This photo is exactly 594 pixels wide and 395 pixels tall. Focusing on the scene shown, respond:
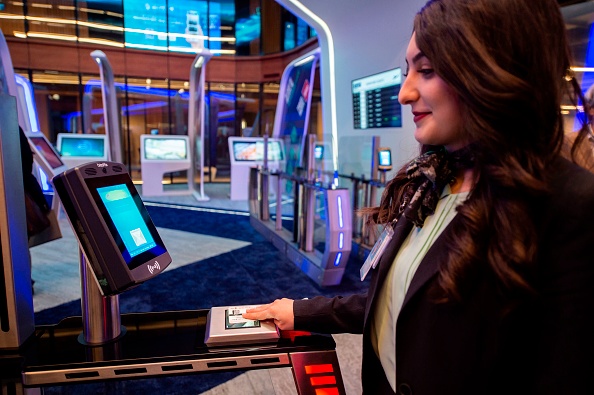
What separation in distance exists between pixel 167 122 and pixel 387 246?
490 inches

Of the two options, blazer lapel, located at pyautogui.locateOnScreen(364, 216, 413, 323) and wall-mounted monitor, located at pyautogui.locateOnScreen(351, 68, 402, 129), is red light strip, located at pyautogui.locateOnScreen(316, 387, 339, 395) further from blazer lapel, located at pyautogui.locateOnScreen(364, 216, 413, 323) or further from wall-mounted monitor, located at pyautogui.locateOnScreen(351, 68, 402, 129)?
wall-mounted monitor, located at pyautogui.locateOnScreen(351, 68, 402, 129)

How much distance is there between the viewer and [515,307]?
651 mm

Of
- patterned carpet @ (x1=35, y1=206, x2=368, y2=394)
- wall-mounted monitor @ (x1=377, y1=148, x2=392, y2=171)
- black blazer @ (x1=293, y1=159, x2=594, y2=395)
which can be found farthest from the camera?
wall-mounted monitor @ (x1=377, y1=148, x2=392, y2=171)

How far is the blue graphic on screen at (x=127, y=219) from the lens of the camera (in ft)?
3.70

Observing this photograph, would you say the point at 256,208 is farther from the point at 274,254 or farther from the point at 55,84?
the point at 55,84

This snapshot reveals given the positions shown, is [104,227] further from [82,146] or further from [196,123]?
[196,123]

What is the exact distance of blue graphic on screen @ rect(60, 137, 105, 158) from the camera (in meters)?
8.68

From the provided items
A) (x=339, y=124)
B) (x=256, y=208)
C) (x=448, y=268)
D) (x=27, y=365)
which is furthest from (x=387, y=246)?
(x=256, y=208)

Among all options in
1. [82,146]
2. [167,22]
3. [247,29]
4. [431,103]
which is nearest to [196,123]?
[82,146]

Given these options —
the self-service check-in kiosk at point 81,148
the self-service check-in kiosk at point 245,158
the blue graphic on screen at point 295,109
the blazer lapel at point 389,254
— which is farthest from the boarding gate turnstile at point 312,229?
the self-service check-in kiosk at point 81,148

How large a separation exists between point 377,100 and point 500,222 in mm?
4845

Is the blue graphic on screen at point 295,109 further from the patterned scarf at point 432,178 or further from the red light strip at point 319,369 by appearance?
the patterned scarf at point 432,178

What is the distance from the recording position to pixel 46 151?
604 cm

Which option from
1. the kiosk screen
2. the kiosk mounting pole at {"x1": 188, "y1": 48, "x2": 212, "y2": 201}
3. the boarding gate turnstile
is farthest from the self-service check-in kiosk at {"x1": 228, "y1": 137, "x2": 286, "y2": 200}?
the kiosk screen
